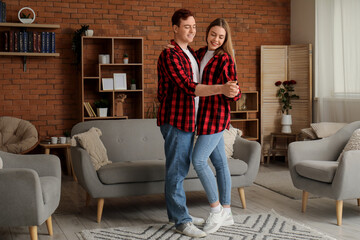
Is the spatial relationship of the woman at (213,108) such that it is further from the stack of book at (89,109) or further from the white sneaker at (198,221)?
the stack of book at (89,109)

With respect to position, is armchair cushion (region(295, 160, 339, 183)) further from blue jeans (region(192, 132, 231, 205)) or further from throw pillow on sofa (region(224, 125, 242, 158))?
blue jeans (region(192, 132, 231, 205))

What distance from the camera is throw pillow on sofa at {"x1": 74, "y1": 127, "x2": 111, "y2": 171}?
412 centimetres

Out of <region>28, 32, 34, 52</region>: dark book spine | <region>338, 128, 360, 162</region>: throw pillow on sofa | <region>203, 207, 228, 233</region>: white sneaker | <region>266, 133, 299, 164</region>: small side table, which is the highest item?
<region>28, 32, 34, 52</region>: dark book spine

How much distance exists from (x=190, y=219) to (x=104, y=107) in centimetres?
352

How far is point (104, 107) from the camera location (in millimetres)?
6727

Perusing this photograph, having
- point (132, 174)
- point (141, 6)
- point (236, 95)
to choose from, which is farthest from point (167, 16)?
point (236, 95)

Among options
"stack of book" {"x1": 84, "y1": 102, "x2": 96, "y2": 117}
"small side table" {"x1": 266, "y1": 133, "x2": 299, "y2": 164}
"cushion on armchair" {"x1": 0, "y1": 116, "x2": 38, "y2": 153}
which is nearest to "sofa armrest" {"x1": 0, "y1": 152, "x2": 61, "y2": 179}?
"cushion on armchair" {"x1": 0, "y1": 116, "x2": 38, "y2": 153}

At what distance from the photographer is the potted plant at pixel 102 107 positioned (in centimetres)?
667

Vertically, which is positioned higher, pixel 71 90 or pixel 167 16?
pixel 167 16

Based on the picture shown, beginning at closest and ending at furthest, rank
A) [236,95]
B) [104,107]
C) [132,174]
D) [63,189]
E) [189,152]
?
[236,95] → [189,152] → [132,174] → [63,189] → [104,107]

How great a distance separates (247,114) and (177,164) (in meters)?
4.16

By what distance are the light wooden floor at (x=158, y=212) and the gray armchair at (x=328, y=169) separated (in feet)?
0.55

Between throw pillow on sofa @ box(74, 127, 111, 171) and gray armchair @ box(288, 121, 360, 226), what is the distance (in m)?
1.66

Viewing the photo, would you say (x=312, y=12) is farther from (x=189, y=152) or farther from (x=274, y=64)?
(x=189, y=152)
